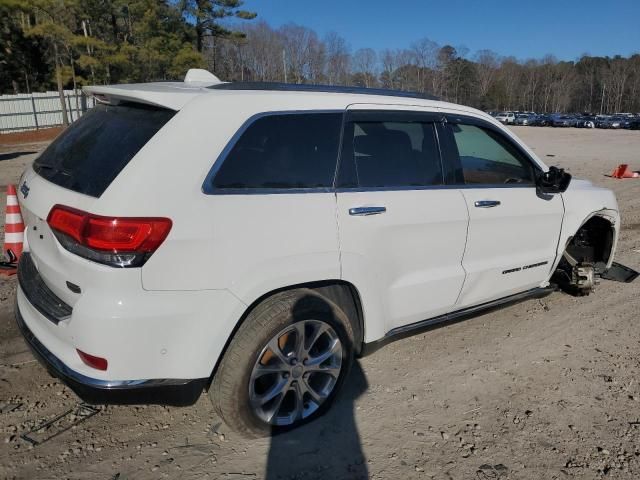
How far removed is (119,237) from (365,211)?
1.32 m

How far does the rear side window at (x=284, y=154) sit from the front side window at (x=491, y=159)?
123 centimetres

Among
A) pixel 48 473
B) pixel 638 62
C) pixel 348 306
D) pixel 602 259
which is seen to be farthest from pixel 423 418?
pixel 638 62

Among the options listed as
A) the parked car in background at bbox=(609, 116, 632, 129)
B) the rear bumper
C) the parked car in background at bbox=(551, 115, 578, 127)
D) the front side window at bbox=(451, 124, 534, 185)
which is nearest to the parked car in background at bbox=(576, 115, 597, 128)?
the parked car in background at bbox=(551, 115, 578, 127)

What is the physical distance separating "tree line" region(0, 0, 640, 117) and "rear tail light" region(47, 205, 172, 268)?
6260 millimetres

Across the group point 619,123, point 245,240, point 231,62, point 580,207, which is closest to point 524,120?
point 619,123

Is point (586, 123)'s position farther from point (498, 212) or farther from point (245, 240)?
point (245, 240)

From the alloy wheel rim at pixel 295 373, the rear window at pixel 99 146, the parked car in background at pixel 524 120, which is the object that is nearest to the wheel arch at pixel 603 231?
the alloy wheel rim at pixel 295 373

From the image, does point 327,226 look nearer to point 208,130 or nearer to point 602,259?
point 208,130

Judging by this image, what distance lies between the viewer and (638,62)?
4734 inches

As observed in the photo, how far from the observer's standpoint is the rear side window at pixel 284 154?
2596 mm

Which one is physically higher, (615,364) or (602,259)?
(602,259)

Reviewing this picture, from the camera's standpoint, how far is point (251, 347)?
8.57 feet

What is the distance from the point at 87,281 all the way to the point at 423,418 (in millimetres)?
2064

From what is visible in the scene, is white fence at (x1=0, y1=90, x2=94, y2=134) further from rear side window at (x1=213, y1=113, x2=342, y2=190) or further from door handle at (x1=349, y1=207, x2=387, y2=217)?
door handle at (x1=349, y1=207, x2=387, y2=217)
